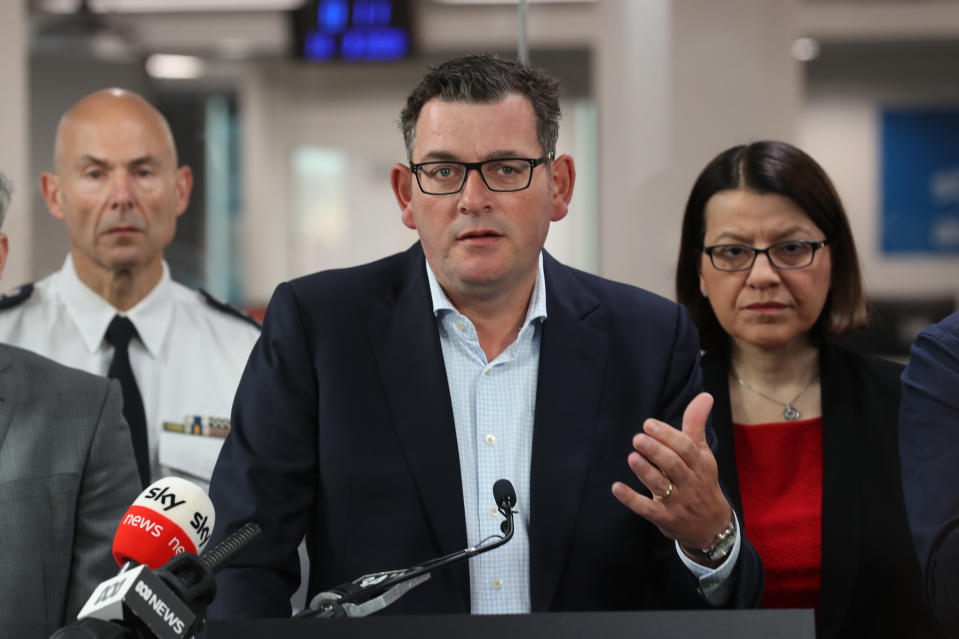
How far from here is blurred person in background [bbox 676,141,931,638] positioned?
1.86 m

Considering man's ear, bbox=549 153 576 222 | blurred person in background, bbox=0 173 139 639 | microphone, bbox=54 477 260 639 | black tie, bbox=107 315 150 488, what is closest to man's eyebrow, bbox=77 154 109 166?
black tie, bbox=107 315 150 488

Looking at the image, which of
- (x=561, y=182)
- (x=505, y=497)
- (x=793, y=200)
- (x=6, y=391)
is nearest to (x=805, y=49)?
(x=793, y=200)

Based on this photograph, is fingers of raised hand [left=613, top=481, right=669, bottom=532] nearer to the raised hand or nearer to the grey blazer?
the raised hand

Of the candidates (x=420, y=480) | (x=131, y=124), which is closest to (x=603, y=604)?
(x=420, y=480)

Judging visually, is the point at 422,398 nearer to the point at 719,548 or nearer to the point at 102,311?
the point at 719,548

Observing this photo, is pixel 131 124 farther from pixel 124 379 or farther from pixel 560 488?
pixel 560 488

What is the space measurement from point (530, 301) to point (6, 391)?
819 mm

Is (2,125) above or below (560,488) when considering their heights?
above

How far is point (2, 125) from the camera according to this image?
258 cm

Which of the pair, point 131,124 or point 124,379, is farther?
point 131,124

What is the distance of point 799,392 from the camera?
6.68ft

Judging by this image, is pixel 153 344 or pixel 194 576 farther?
pixel 153 344

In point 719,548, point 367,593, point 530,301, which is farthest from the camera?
point 530,301

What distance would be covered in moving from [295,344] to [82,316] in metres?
0.81
